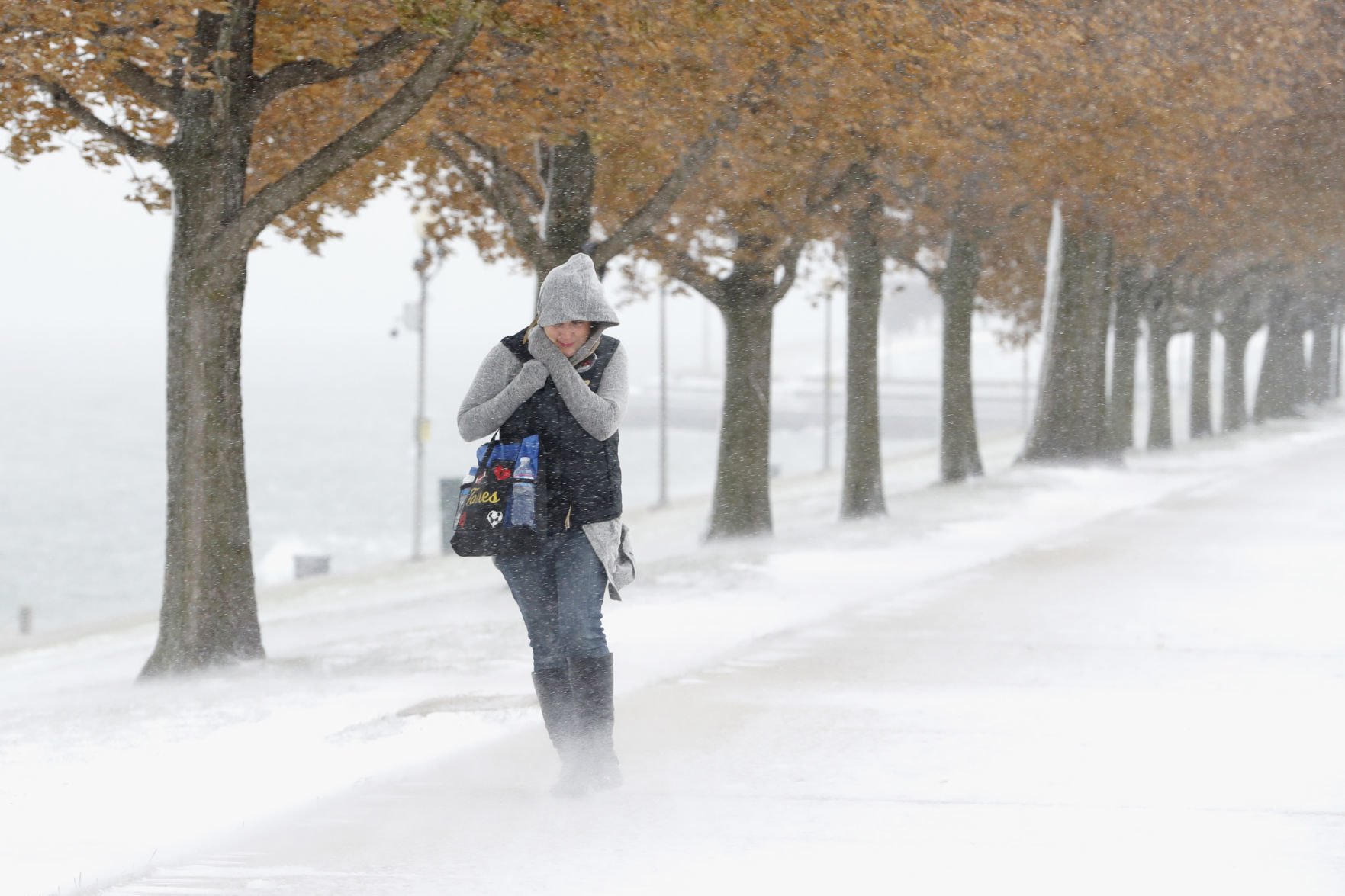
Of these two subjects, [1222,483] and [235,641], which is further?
[1222,483]

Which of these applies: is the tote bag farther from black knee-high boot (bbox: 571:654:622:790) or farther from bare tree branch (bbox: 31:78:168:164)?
bare tree branch (bbox: 31:78:168:164)

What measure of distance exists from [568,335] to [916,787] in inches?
84.8

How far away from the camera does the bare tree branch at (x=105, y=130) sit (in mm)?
12414

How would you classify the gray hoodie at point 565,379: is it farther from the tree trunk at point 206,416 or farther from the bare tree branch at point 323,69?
the bare tree branch at point 323,69

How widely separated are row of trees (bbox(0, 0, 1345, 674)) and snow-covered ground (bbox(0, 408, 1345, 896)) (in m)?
2.99

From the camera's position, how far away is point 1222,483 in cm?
2956

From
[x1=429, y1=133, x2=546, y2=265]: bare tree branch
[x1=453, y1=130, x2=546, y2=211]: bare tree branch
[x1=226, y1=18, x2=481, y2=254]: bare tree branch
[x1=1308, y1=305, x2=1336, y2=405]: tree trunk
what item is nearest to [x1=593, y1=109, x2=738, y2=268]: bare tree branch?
[x1=429, y1=133, x2=546, y2=265]: bare tree branch

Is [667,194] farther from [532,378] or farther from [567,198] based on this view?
[532,378]

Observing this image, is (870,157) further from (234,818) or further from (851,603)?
(234,818)

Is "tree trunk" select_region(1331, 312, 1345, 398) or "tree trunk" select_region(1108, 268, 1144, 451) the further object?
"tree trunk" select_region(1331, 312, 1345, 398)

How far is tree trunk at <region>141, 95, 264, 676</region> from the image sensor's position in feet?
40.3

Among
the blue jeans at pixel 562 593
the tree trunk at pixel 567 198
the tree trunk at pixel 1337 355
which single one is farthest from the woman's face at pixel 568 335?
the tree trunk at pixel 1337 355

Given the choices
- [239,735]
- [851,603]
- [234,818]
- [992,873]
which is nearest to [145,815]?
[234,818]

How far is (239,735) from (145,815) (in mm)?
1583
